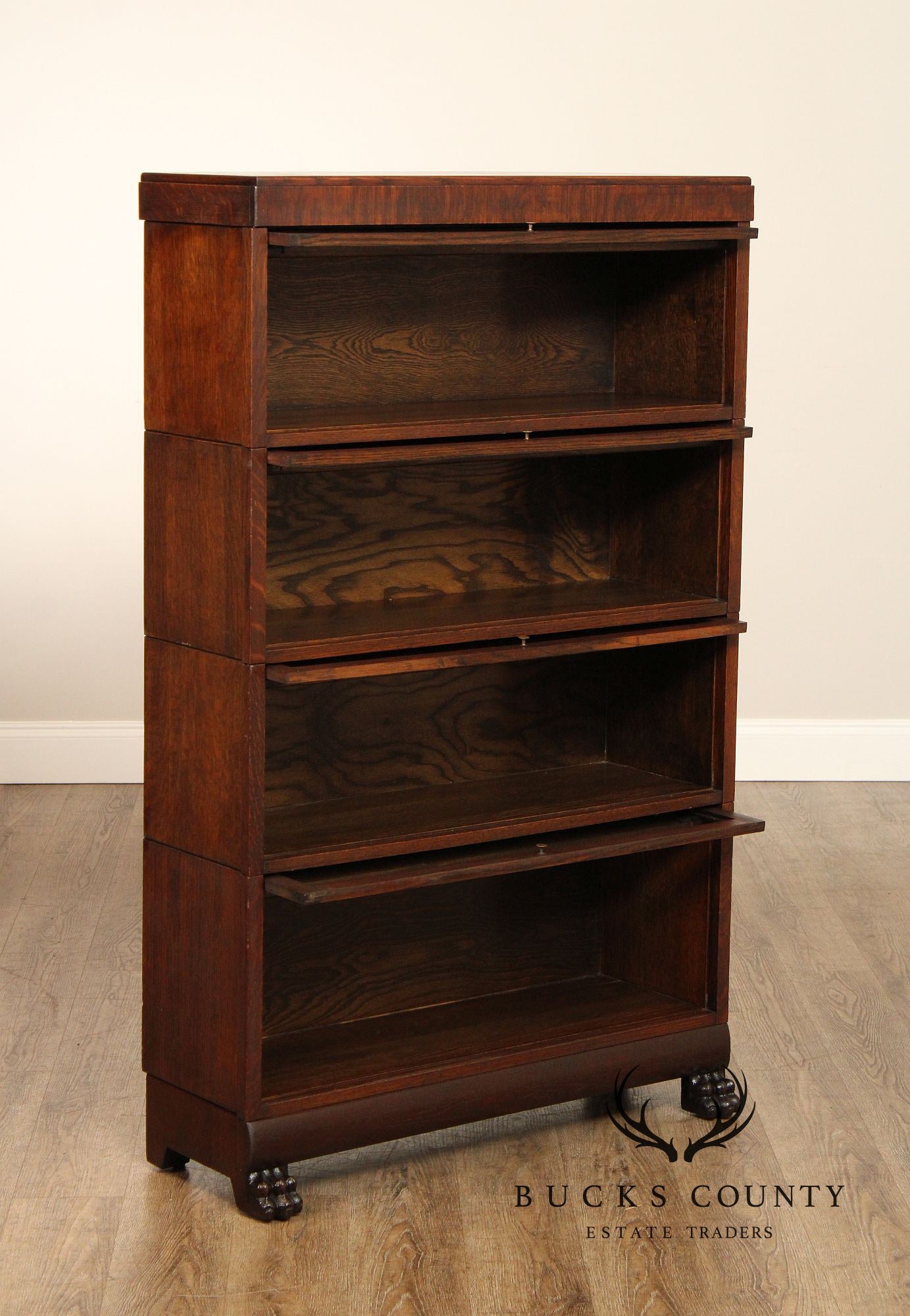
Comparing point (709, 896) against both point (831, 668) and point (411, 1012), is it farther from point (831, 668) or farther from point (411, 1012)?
point (831, 668)

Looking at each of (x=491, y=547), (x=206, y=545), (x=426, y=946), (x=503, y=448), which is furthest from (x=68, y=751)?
(x=503, y=448)

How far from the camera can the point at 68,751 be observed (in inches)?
211

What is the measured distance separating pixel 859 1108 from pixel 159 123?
10.9ft

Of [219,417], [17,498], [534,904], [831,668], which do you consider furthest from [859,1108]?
[17,498]

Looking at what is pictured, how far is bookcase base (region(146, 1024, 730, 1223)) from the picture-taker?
2.79 metres

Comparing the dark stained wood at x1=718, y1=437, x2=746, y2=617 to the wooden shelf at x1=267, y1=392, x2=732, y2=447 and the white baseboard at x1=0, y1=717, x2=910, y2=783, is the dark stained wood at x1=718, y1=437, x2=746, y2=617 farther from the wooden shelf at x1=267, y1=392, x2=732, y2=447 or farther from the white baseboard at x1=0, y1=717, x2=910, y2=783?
the white baseboard at x1=0, y1=717, x2=910, y2=783

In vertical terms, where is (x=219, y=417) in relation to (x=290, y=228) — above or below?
below

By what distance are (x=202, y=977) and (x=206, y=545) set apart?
68cm

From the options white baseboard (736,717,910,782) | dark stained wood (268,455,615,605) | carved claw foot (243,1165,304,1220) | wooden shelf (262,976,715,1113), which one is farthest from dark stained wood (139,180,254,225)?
white baseboard (736,717,910,782)

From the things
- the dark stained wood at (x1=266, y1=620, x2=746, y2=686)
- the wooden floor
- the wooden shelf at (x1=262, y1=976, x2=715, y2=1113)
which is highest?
the dark stained wood at (x1=266, y1=620, x2=746, y2=686)

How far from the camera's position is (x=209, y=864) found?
2.77 meters

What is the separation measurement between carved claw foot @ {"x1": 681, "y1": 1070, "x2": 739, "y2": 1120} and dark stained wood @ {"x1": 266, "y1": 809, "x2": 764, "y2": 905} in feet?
1.39

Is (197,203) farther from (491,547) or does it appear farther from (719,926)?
(719,926)

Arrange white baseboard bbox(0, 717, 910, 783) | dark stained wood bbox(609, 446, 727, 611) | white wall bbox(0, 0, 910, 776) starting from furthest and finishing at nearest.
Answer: white baseboard bbox(0, 717, 910, 783), white wall bbox(0, 0, 910, 776), dark stained wood bbox(609, 446, 727, 611)
